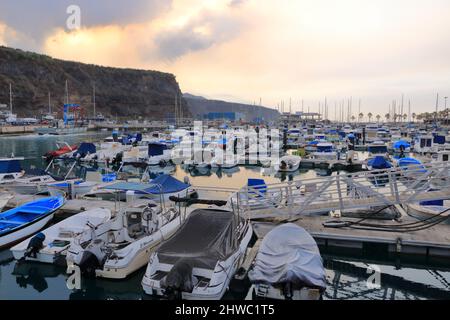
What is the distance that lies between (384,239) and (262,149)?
32.3 m

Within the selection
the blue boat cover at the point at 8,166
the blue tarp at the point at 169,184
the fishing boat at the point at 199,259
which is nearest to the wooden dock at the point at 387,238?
the fishing boat at the point at 199,259

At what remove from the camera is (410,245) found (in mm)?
13406

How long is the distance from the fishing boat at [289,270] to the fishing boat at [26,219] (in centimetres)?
1039

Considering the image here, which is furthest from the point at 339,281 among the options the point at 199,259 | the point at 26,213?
the point at 26,213

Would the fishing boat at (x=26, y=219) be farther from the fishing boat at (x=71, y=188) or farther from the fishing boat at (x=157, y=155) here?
the fishing boat at (x=157, y=155)

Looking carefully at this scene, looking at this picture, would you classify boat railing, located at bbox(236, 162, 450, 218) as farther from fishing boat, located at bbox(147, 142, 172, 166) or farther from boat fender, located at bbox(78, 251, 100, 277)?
fishing boat, located at bbox(147, 142, 172, 166)

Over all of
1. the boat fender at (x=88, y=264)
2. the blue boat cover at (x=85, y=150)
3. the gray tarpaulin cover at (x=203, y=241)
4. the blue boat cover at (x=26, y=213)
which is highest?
the blue boat cover at (x=85, y=150)

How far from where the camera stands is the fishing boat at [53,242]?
12.5 m

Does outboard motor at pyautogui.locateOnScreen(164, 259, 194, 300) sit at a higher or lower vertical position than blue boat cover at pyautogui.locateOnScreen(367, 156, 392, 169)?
lower

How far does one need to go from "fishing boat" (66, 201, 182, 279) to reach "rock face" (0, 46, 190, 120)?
135 metres

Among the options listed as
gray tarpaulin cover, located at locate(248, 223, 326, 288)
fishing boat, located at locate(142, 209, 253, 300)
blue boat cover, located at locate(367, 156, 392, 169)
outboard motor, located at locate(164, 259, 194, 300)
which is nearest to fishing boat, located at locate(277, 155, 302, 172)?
blue boat cover, located at locate(367, 156, 392, 169)

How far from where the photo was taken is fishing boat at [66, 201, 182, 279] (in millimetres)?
11203

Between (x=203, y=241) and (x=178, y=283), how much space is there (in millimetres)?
2142
